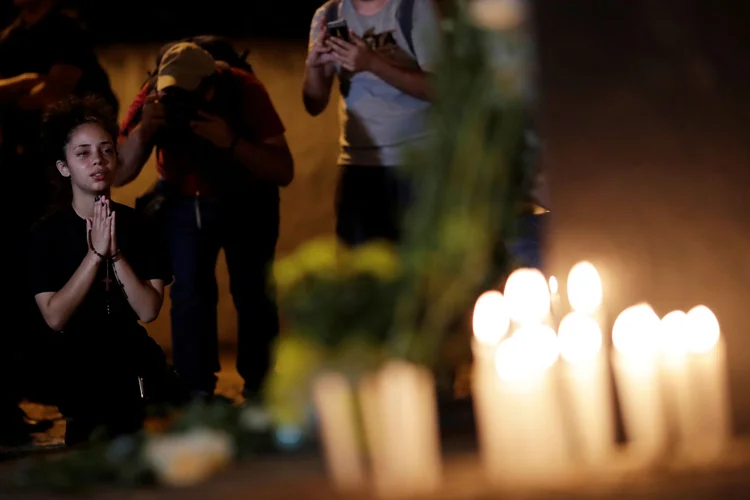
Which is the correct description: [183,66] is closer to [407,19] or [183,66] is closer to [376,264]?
[407,19]

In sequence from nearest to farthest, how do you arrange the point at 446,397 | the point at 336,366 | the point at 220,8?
the point at 336,366
the point at 446,397
the point at 220,8

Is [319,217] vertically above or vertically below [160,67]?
below

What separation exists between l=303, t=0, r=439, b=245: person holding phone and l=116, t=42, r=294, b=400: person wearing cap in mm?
544

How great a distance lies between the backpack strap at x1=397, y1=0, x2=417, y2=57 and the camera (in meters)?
5.62

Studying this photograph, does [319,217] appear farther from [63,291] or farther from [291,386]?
[291,386]

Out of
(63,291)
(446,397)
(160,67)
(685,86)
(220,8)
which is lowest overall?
(446,397)

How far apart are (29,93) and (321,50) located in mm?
1480

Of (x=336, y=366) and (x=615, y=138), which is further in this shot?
(x=615, y=138)

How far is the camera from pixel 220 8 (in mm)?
7824

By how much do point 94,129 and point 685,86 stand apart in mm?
2396

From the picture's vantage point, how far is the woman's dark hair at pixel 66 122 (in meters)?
5.11

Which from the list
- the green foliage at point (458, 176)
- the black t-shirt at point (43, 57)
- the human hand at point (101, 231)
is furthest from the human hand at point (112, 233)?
the green foliage at point (458, 176)

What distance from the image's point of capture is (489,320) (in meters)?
3.11

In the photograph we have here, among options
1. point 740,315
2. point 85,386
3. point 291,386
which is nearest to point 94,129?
point 85,386
